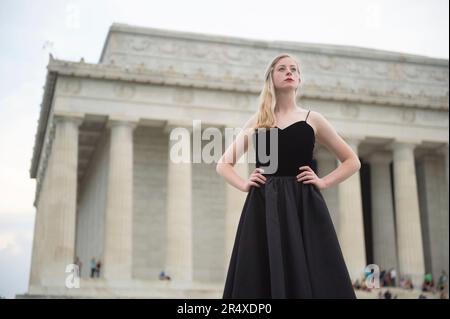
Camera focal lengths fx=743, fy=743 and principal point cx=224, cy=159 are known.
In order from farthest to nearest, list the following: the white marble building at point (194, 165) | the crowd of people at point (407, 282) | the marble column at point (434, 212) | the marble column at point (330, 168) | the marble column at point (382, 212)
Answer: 1. the marble column at point (434, 212)
2. the marble column at point (330, 168)
3. the marble column at point (382, 212)
4. the crowd of people at point (407, 282)
5. the white marble building at point (194, 165)

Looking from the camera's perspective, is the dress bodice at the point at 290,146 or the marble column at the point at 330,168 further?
the marble column at the point at 330,168

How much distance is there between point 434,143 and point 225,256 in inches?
841

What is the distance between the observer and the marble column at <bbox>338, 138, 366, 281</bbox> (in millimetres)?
58844

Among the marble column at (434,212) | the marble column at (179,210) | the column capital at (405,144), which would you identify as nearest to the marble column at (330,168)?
the column capital at (405,144)

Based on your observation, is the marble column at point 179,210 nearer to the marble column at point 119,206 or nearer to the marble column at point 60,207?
the marble column at point 119,206

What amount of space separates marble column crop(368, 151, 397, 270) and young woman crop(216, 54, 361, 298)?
60162 mm

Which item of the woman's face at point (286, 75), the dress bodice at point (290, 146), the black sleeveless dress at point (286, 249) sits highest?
the woman's face at point (286, 75)

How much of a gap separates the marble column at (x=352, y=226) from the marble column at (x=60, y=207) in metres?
21.3

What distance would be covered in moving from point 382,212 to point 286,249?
203ft

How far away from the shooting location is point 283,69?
695 cm

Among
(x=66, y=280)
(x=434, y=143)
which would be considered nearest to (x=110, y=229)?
(x=66, y=280)

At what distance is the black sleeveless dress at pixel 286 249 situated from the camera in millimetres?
5984
